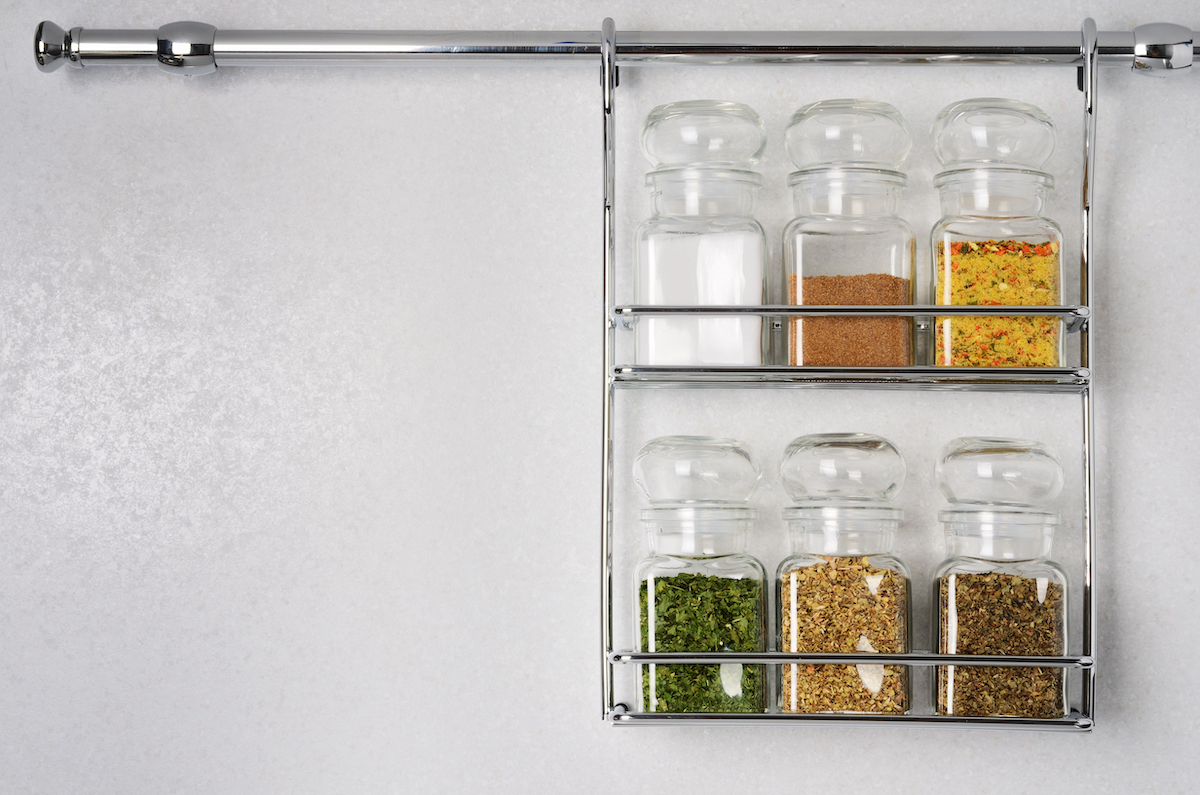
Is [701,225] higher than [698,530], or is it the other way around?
[701,225]

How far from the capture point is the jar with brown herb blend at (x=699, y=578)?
839 millimetres

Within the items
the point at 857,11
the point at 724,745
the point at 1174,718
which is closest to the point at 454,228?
the point at 857,11

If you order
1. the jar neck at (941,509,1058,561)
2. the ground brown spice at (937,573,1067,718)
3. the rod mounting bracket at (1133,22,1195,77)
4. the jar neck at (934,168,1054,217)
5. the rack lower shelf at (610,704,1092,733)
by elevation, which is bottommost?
the rack lower shelf at (610,704,1092,733)

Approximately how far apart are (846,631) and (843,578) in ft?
0.16

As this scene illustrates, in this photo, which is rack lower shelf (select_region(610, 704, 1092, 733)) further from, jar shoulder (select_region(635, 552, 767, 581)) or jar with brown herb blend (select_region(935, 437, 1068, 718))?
jar shoulder (select_region(635, 552, 767, 581))

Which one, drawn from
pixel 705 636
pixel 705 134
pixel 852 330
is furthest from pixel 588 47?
pixel 705 636

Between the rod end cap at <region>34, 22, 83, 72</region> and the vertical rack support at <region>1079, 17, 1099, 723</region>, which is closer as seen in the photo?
the vertical rack support at <region>1079, 17, 1099, 723</region>

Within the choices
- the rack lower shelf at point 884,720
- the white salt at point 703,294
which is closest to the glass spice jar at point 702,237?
the white salt at point 703,294

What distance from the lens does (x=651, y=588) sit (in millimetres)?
852

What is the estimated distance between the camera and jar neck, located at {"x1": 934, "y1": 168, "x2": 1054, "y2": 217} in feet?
2.85

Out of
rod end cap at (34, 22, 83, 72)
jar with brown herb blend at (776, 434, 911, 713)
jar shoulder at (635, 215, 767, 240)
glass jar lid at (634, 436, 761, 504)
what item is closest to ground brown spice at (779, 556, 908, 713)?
jar with brown herb blend at (776, 434, 911, 713)

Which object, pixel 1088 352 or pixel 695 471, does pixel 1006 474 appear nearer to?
pixel 1088 352

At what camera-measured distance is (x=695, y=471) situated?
86cm

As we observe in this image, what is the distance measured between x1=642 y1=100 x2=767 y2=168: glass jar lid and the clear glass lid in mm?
357
